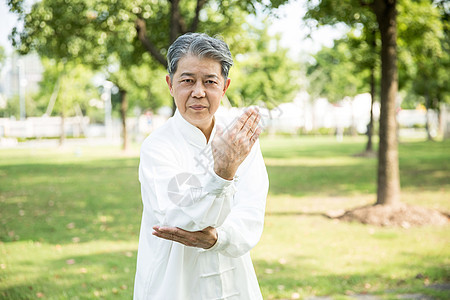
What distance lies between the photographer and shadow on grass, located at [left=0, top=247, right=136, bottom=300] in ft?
19.0

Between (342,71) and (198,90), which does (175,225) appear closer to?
(198,90)

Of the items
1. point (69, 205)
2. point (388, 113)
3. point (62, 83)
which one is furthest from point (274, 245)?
point (62, 83)

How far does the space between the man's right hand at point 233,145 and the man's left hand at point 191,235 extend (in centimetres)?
28

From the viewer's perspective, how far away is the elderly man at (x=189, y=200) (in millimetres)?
1812

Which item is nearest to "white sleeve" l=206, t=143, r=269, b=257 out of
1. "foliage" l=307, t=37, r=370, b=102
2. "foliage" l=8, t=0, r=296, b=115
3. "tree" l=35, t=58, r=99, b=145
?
"foliage" l=8, t=0, r=296, b=115

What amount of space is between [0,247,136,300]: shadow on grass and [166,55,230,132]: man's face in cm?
421

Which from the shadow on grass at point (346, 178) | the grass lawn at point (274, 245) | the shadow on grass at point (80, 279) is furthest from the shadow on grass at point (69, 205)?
the shadow on grass at point (346, 178)

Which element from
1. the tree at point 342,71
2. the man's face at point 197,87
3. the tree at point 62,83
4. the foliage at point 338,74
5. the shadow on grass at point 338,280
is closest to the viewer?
the man's face at point 197,87

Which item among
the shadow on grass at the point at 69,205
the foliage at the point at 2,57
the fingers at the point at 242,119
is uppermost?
the foliage at the point at 2,57

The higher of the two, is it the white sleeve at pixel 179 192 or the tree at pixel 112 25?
the tree at pixel 112 25

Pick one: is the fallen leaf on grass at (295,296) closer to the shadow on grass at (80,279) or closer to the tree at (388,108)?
the shadow on grass at (80,279)

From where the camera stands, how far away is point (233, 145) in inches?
67.6

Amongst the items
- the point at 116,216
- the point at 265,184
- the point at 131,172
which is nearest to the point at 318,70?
the point at 131,172

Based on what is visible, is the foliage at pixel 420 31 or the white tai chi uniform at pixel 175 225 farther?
the foliage at pixel 420 31
